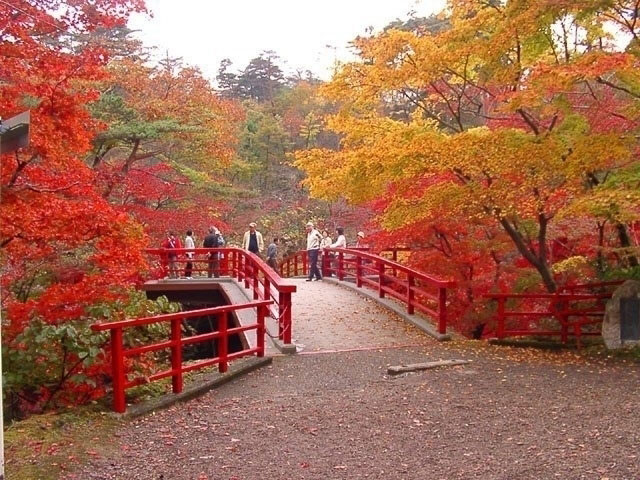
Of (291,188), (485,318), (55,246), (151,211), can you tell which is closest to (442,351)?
(485,318)

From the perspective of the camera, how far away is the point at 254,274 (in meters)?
14.5

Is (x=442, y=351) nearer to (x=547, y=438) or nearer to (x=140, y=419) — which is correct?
(x=547, y=438)

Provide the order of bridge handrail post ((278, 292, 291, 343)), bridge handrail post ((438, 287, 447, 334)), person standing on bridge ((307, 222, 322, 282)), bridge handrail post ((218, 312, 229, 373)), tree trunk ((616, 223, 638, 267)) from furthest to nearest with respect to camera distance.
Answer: person standing on bridge ((307, 222, 322, 282)) → bridge handrail post ((438, 287, 447, 334)) → tree trunk ((616, 223, 638, 267)) → bridge handrail post ((278, 292, 291, 343)) → bridge handrail post ((218, 312, 229, 373))

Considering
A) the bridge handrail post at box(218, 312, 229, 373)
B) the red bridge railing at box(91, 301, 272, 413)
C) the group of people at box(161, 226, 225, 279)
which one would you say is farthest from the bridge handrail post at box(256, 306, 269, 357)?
the group of people at box(161, 226, 225, 279)

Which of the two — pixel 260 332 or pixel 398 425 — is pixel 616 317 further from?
pixel 260 332

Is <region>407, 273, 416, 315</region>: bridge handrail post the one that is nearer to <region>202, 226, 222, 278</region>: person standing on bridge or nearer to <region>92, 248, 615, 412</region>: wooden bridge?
<region>92, 248, 615, 412</region>: wooden bridge

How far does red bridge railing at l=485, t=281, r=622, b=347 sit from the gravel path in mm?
1150

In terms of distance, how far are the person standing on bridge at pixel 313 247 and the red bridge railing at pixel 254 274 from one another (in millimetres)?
1603

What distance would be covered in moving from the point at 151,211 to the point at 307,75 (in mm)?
30171

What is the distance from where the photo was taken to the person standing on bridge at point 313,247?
57.3 ft

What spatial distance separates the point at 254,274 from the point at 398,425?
27.6 feet

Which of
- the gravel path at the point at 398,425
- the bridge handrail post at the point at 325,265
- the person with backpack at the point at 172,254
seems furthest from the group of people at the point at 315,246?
the gravel path at the point at 398,425

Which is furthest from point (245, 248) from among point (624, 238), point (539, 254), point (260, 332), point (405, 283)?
point (624, 238)

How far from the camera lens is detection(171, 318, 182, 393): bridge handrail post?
7.41 meters
